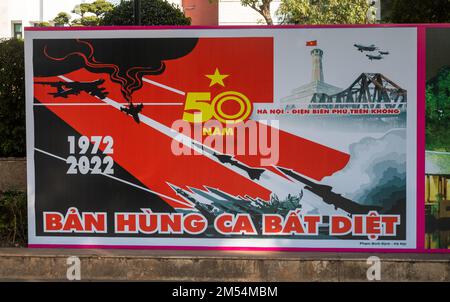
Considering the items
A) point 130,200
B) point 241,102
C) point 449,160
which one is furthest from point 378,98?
point 130,200

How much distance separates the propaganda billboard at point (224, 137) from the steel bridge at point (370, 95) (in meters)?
0.01

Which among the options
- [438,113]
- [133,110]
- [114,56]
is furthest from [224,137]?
[438,113]

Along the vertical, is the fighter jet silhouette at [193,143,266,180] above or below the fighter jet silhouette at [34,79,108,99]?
below

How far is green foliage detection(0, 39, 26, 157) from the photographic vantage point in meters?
8.24

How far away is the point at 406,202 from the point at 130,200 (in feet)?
9.78

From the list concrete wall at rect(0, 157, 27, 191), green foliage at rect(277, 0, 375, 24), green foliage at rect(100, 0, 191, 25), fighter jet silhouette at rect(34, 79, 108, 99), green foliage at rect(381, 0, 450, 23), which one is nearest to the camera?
fighter jet silhouette at rect(34, 79, 108, 99)

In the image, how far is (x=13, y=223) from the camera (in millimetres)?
7348

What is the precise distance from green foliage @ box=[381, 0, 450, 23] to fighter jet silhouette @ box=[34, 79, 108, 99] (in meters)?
5.70

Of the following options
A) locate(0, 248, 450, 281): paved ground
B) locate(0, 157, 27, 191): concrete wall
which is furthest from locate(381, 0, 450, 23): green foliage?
locate(0, 157, 27, 191): concrete wall

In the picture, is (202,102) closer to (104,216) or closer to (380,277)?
(104,216)

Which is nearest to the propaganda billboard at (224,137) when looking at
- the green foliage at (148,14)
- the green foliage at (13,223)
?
the green foliage at (13,223)

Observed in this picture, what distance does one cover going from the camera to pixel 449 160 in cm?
665

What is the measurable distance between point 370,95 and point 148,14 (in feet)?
20.2

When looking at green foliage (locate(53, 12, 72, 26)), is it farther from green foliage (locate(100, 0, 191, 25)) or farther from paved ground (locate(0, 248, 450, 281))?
paved ground (locate(0, 248, 450, 281))
